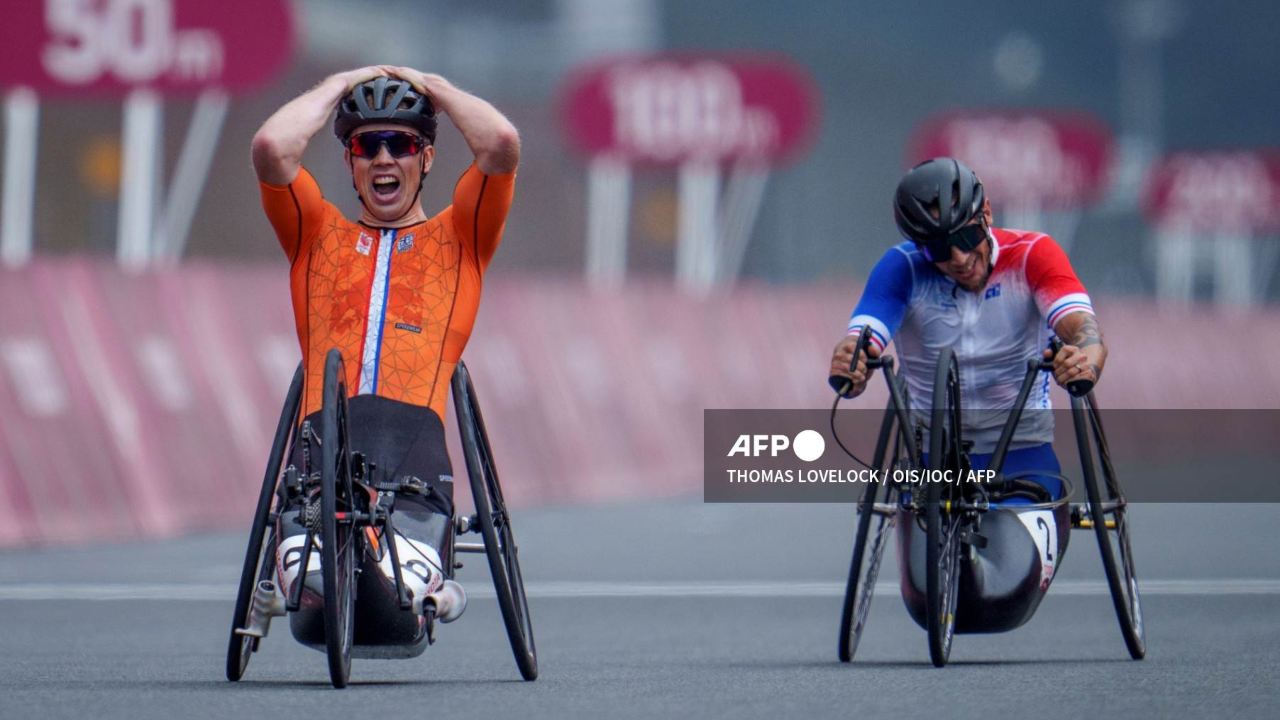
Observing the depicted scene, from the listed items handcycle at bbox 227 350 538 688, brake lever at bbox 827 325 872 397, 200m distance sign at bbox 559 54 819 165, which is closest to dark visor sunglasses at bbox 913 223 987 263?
brake lever at bbox 827 325 872 397

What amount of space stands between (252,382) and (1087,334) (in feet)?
31.4

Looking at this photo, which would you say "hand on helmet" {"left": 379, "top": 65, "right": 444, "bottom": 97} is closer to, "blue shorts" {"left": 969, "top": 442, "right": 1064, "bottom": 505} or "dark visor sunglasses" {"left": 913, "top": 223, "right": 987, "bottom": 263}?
"dark visor sunglasses" {"left": 913, "top": 223, "right": 987, "bottom": 263}

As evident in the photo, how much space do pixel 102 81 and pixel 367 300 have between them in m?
14.0

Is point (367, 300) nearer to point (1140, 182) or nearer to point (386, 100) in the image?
point (386, 100)

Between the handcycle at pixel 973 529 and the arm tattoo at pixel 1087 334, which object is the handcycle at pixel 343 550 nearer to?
the handcycle at pixel 973 529

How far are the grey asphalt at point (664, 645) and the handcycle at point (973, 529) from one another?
18 cm

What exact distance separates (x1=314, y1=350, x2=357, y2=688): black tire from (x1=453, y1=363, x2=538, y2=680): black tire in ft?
1.14

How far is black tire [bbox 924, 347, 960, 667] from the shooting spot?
28.0 feet

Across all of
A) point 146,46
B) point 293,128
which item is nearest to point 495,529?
point 293,128

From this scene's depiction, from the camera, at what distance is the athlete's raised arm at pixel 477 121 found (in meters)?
8.12

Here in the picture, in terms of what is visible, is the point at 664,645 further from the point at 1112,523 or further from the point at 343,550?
the point at 343,550

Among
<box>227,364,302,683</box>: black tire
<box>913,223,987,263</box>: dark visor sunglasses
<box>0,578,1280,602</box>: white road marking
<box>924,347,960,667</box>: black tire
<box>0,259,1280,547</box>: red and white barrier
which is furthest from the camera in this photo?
<box>0,259,1280,547</box>: red and white barrier

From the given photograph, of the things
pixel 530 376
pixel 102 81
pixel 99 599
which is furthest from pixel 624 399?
pixel 99 599

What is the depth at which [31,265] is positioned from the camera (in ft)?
52.8
